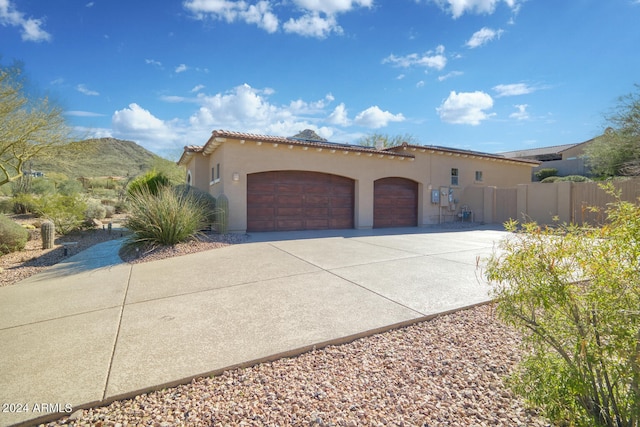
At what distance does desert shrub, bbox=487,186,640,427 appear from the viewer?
1.80m

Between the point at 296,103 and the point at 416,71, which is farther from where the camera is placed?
the point at 296,103

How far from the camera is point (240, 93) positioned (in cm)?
1936

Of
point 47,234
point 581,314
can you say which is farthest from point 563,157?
point 47,234

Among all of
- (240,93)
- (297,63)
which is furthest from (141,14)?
(240,93)

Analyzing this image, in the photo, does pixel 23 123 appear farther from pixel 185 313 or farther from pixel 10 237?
pixel 185 313

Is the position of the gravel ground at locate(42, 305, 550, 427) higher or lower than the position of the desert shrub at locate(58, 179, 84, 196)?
lower

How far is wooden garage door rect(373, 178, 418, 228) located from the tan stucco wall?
393 millimetres

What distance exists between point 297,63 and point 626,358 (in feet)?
51.6

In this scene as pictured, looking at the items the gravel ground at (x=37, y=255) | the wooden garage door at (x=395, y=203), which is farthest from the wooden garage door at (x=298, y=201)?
the gravel ground at (x=37, y=255)

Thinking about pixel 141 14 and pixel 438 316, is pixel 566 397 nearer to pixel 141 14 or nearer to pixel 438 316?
pixel 438 316

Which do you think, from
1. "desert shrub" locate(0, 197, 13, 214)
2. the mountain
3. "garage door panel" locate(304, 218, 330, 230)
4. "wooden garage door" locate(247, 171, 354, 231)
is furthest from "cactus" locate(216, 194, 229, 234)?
"desert shrub" locate(0, 197, 13, 214)

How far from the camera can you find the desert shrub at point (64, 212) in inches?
464

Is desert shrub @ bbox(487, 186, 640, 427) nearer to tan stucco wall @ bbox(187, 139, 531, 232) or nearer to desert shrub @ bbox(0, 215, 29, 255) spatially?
tan stucco wall @ bbox(187, 139, 531, 232)

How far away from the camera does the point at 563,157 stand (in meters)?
38.6
